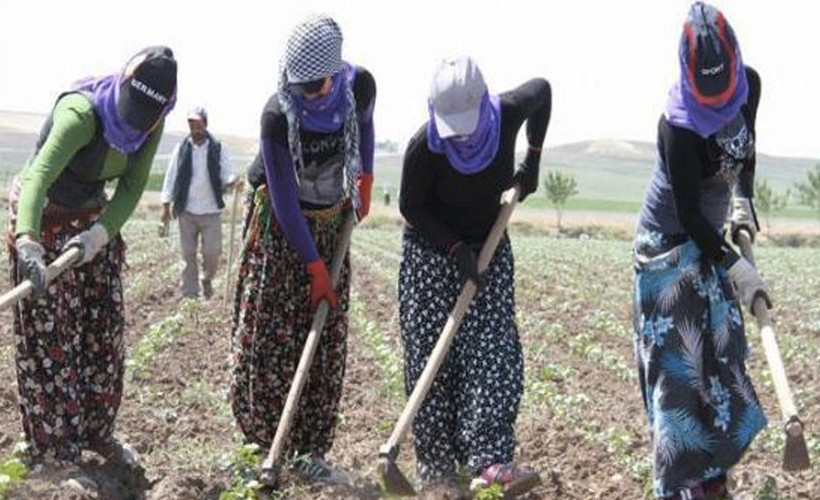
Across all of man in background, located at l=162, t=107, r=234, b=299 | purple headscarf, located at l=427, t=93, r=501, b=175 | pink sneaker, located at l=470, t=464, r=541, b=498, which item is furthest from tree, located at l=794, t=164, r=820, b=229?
Answer: pink sneaker, located at l=470, t=464, r=541, b=498

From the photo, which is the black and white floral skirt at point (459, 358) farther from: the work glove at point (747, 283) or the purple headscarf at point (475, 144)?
the work glove at point (747, 283)

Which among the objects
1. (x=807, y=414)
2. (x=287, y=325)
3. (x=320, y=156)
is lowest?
(x=807, y=414)

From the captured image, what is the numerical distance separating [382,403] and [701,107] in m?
3.64

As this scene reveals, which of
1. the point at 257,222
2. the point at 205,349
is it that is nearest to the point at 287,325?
the point at 257,222

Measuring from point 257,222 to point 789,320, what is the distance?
30.8ft

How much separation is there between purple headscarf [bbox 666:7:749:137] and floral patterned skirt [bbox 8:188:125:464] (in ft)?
7.75

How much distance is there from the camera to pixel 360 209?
5590 mm

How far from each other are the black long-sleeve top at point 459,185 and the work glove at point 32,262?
138 centimetres

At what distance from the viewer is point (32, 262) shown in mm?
4781

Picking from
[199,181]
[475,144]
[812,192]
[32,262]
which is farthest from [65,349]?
[812,192]

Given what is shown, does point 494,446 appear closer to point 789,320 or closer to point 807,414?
point 807,414

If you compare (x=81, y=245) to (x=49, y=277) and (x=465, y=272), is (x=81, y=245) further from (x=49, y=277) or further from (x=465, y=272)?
(x=465, y=272)

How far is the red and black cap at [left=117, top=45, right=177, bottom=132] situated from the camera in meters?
4.89

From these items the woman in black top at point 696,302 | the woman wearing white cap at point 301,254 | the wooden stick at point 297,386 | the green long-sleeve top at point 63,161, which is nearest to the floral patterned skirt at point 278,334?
the woman wearing white cap at point 301,254
